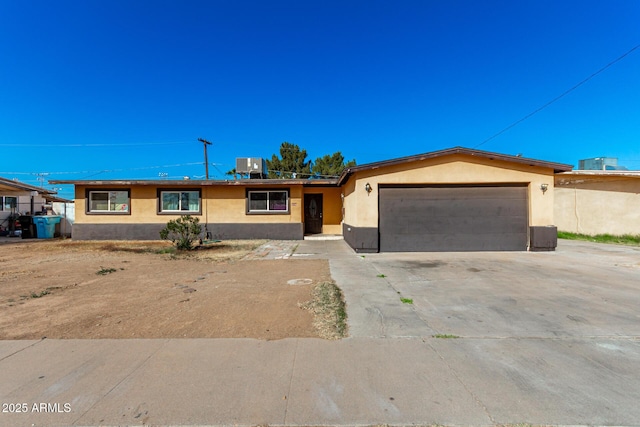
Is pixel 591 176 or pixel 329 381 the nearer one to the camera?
pixel 329 381

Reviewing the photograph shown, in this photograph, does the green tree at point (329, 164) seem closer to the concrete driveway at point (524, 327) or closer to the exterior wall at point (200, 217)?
the exterior wall at point (200, 217)

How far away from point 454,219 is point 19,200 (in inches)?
1068

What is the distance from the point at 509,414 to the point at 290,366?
6.05ft

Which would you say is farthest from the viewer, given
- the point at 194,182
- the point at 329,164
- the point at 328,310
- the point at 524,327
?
the point at 329,164

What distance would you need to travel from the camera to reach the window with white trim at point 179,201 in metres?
15.0

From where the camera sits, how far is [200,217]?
1490 cm

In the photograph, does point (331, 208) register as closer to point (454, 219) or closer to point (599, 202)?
point (454, 219)

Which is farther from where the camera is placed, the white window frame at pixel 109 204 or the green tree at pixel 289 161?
the green tree at pixel 289 161

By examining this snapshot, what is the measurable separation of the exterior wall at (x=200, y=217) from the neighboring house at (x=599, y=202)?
14101mm

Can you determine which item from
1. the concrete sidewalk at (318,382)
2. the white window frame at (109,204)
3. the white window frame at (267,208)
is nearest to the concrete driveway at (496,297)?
the concrete sidewalk at (318,382)

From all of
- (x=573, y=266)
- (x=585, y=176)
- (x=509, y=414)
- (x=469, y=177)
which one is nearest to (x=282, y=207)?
(x=469, y=177)

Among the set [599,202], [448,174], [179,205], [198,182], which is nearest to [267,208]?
[198,182]

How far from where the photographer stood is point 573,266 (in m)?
7.95

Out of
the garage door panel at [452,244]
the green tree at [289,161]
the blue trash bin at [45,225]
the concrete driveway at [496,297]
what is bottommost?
the concrete driveway at [496,297]
